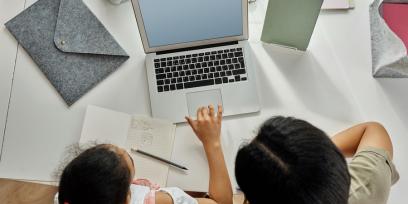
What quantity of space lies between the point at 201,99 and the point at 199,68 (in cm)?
7

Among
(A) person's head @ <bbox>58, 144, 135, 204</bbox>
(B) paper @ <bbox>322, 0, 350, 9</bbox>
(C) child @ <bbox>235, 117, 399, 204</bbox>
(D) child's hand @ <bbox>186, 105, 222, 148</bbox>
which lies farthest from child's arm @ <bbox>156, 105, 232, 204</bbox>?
(B) paper @ <bbox>322, 0, 350, 9</bbox>

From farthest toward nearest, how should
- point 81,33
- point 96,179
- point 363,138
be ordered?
point 81,33 → point 363,138 → point 96,179

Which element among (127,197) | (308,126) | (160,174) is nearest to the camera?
(308,126)

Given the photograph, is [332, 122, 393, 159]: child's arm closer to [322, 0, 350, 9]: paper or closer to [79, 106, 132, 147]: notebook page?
[322, 0, 350, 9]: paper

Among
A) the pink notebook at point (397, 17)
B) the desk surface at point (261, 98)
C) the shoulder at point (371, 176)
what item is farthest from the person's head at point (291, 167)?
the pink notebook at point (397, 17)

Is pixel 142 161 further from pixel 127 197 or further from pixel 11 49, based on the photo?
pixel 11 49

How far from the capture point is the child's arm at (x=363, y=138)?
830 millimetres

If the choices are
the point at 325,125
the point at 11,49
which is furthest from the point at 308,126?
the point at 11,49

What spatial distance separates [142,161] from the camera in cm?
87

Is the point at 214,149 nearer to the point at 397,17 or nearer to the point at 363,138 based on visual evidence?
the point at 363,138

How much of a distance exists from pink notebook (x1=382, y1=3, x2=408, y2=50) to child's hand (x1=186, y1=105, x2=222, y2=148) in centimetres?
41

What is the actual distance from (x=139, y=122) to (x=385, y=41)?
55 centimetres

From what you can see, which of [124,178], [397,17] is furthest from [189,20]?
[397,17]

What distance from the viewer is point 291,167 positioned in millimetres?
541
